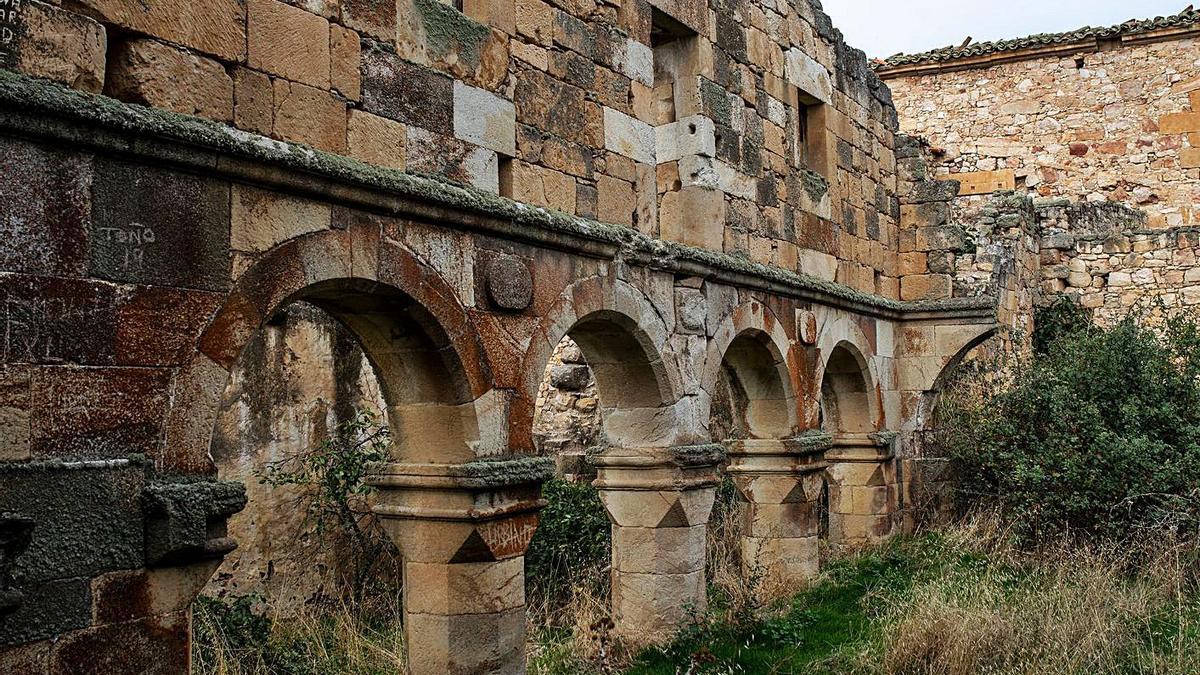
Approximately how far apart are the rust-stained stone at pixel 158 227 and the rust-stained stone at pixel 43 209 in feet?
0.17

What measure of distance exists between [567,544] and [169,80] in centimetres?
551

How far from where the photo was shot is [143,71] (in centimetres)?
396

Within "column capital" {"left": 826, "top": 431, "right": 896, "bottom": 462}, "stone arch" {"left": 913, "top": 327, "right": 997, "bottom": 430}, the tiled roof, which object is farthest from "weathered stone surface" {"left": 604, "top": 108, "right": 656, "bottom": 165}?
the tiled roof

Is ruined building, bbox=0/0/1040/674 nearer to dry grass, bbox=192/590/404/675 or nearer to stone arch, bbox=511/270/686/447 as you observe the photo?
stone arch, bbox=511/270/686/447

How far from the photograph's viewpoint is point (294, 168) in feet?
14.1

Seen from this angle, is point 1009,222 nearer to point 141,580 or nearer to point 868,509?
point 868,509

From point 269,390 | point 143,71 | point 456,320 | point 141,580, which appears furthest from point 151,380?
point 269,390

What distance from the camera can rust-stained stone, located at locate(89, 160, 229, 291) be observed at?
3662mm

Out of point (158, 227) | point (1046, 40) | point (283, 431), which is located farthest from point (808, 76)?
point (1046, 40)

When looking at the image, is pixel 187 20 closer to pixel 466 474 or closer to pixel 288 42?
pixel 288 42

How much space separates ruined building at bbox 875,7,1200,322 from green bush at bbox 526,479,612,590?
8.86 meters

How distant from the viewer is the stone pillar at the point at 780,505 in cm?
848

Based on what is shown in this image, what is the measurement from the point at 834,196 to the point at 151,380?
685 cm

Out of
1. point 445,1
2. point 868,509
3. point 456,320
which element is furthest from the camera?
point 868,509
